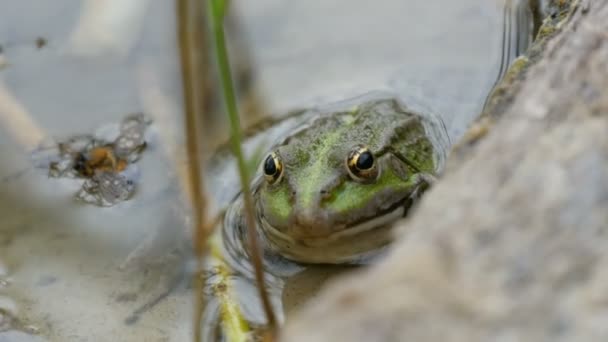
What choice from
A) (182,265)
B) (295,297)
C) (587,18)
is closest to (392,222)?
(295,297)

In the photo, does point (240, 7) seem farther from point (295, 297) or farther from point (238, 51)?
point (295, 297)

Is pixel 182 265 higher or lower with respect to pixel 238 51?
lower

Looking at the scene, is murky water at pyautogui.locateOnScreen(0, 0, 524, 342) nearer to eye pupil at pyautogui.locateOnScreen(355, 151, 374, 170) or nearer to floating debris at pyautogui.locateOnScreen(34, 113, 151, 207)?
floating debris at pyautogui.locateOnScreen(34, 113, 151, 207)

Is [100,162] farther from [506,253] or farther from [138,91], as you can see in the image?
[506,253]

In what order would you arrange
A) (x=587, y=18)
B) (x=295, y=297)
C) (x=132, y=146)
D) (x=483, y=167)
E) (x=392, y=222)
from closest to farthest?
(x=483, y=167), (x=587, y=18), (x=295, y=297), (x=392, y=222), (x=132, y=146)

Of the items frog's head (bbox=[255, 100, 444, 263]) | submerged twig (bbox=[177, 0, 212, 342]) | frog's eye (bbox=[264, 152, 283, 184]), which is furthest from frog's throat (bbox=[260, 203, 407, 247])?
submerged twig (bbox=[177, 0, 212, 342])

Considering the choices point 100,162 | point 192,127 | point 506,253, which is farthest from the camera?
point 100,162

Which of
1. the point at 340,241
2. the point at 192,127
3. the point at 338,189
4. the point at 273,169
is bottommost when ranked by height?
the point at 340,241

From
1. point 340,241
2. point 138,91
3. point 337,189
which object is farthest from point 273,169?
point 138,91
